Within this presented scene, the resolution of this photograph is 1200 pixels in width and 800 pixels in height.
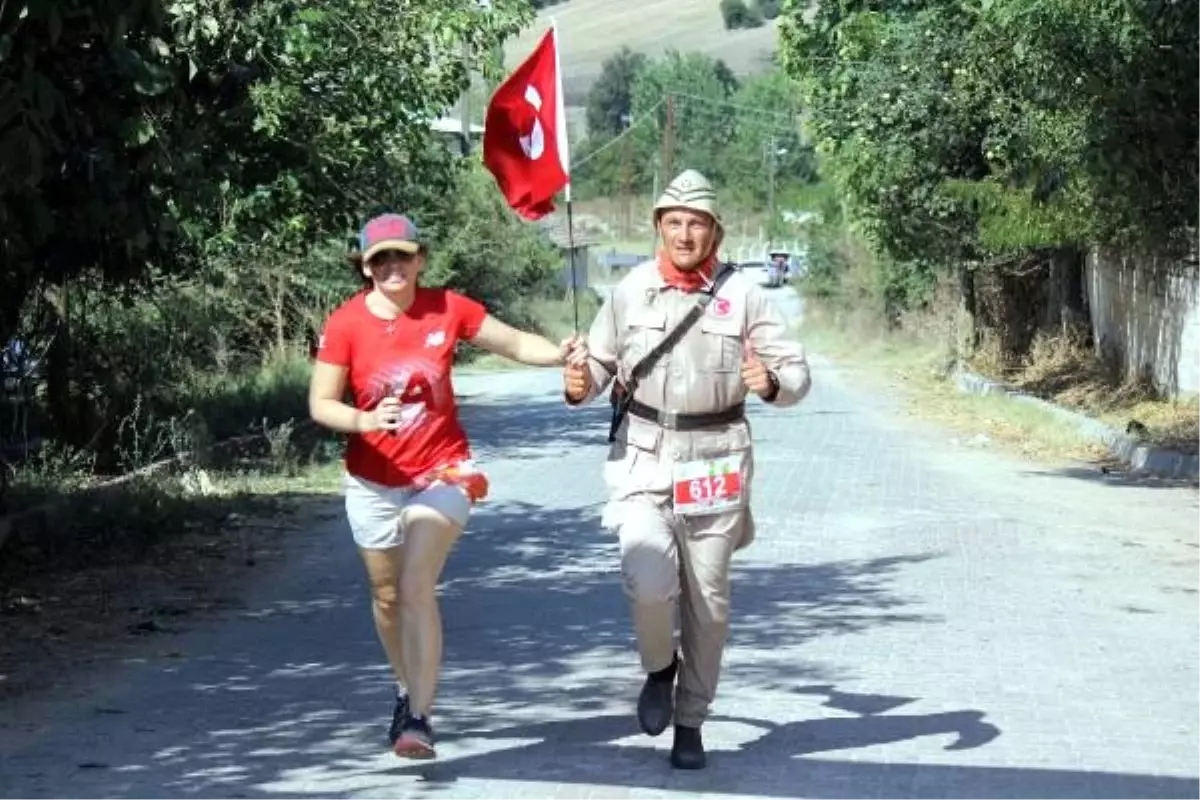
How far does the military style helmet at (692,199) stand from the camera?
6.88m

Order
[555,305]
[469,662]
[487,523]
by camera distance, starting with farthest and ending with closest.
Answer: [555,305] → [487,523] → [469,662]

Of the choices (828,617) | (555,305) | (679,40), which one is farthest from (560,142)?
(679,40)

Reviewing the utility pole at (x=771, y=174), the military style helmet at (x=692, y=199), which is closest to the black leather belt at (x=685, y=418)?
the military style helmet at (x=692, y=199)

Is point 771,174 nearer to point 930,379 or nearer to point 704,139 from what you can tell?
point 704,139

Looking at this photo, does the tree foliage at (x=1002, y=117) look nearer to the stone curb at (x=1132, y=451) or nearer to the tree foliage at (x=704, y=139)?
the stone curb at (x=1132, y=451)

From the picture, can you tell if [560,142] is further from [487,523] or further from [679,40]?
[679,40]

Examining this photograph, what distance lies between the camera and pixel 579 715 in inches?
314

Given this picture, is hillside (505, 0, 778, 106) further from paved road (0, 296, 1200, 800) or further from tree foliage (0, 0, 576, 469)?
paved road (0, 296, 1200, 800)

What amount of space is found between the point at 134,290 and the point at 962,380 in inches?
803

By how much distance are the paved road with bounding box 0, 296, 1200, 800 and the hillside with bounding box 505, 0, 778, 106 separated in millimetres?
156345

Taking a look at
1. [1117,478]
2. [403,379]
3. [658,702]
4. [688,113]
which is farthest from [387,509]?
[688,113]

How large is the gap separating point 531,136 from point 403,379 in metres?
1.59

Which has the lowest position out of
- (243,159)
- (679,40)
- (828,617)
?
(828,617)

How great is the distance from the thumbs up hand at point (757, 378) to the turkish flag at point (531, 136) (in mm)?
1486
